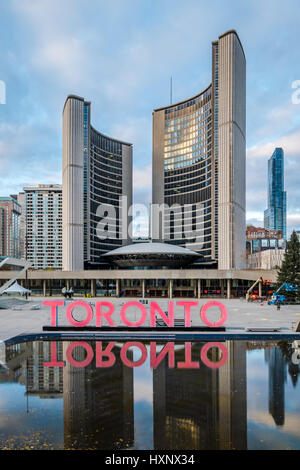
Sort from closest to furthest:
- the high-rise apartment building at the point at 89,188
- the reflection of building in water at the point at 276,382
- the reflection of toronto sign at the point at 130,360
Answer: the reflection of building in water at the point at 276,382, the reflection of toronto sign at the point at 130,360, the high-rise apartment building at the point at 89,188

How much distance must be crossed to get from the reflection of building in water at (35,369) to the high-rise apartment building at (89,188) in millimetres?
86231

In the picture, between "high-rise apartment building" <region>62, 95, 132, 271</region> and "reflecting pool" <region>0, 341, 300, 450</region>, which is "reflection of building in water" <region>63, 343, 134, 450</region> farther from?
"high-rise apartment building" <region>62, 95, 132, 271</region>

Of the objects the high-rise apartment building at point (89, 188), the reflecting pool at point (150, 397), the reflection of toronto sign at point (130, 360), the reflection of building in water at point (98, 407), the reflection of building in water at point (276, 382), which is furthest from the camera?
the high-rise apartment building at point (89, 188)

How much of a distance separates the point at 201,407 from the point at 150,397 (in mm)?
2556

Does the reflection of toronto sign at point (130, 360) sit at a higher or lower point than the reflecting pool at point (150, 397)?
lower

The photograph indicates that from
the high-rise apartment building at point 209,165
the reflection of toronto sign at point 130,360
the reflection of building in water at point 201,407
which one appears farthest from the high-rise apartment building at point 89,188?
the reflection of building in water at point 201,407

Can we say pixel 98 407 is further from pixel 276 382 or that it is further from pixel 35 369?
pixel 276 382

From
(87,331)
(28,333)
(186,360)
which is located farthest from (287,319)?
(28,333)

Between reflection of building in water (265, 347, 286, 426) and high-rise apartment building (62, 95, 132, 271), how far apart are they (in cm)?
9362

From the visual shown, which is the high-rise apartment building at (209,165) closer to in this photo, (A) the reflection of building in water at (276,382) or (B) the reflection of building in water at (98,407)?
(A) the reflection of building in water at (276,382)

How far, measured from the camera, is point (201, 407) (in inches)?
567

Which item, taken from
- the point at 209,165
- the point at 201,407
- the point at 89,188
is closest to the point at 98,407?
the point at 201,407

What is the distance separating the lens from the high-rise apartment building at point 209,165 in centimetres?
9975
